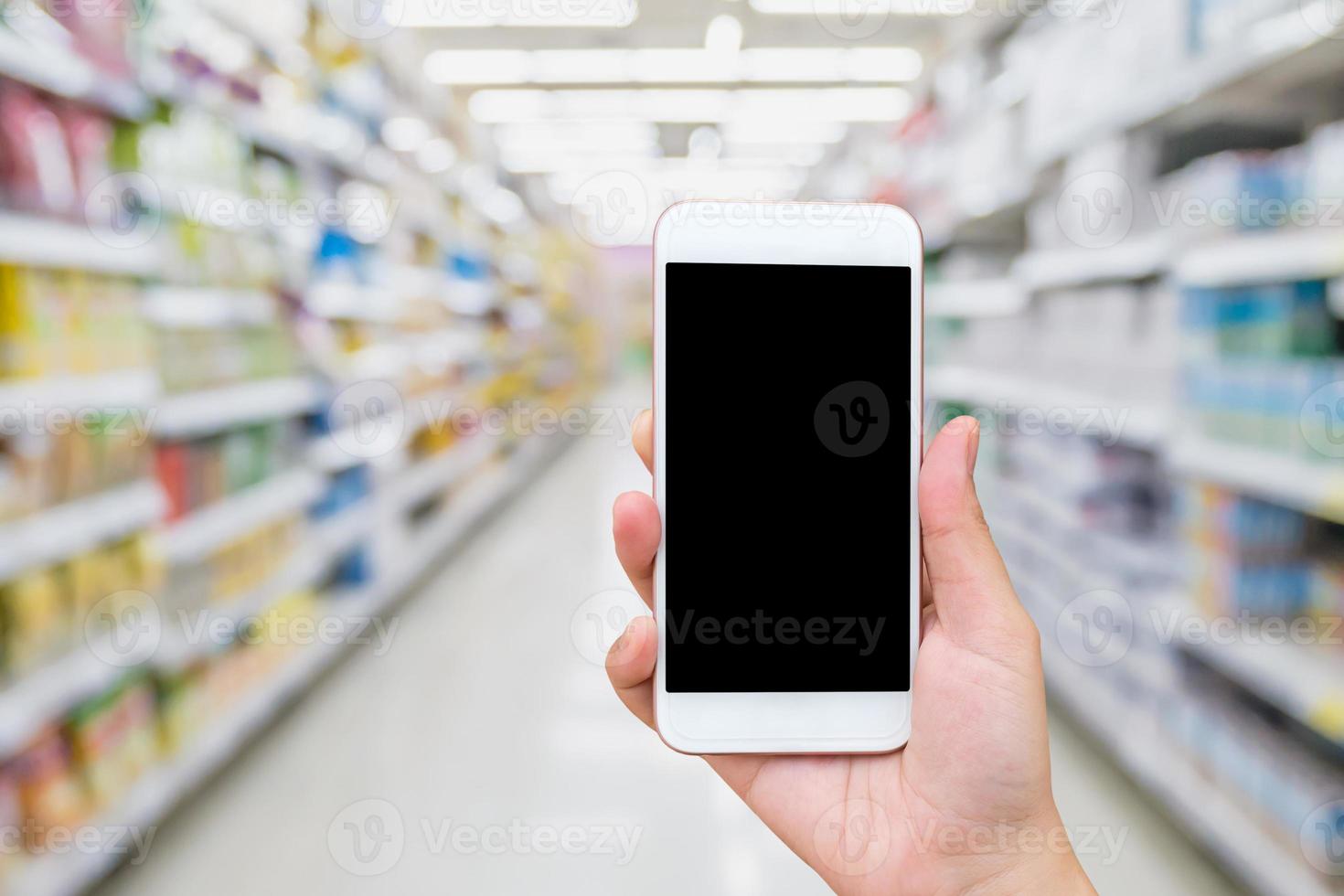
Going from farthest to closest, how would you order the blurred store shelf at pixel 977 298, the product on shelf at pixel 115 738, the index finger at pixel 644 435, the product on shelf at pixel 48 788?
the blurred store shelf at pixel 977 298 → the product on shelf at pixel 115 738 → the product on shelf at pixel 48 788 → the index finger at pixel 644 435

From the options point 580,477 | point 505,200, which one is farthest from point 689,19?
point 580,477

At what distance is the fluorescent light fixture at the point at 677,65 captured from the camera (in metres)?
5.90

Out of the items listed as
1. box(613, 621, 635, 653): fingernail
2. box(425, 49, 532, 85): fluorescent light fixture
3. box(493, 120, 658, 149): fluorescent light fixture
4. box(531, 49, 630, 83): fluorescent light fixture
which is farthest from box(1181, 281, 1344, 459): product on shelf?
box(493, 120, 658, 149): fluorescent light fixture

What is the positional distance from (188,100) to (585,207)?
9.69 m

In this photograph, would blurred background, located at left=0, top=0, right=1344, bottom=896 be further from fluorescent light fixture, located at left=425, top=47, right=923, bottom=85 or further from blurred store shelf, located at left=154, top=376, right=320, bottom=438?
fluorescent light fixture, located at left=425, top=47, right=923, bottom=85

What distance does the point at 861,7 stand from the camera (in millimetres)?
5047

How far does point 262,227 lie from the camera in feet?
8.48

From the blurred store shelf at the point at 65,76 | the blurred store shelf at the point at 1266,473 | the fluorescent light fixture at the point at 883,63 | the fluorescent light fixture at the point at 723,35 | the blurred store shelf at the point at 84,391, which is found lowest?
the blurred store shelf at the point at 1266,473

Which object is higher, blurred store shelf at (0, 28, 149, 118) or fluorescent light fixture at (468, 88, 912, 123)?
fluorescent light fixture at (468, 88, 912, 123)

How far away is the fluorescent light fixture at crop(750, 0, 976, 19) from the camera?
463cm

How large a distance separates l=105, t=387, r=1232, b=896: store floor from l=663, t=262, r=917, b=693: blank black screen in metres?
1.19

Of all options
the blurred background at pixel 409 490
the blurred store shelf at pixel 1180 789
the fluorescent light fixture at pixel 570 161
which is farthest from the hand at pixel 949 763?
the fluorescent light fixture at pixel 570 161

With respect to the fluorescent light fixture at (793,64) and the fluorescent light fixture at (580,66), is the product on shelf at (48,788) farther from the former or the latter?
the fluorescent light fixture at (793,64)

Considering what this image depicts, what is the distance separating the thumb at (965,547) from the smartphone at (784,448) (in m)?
0.03
